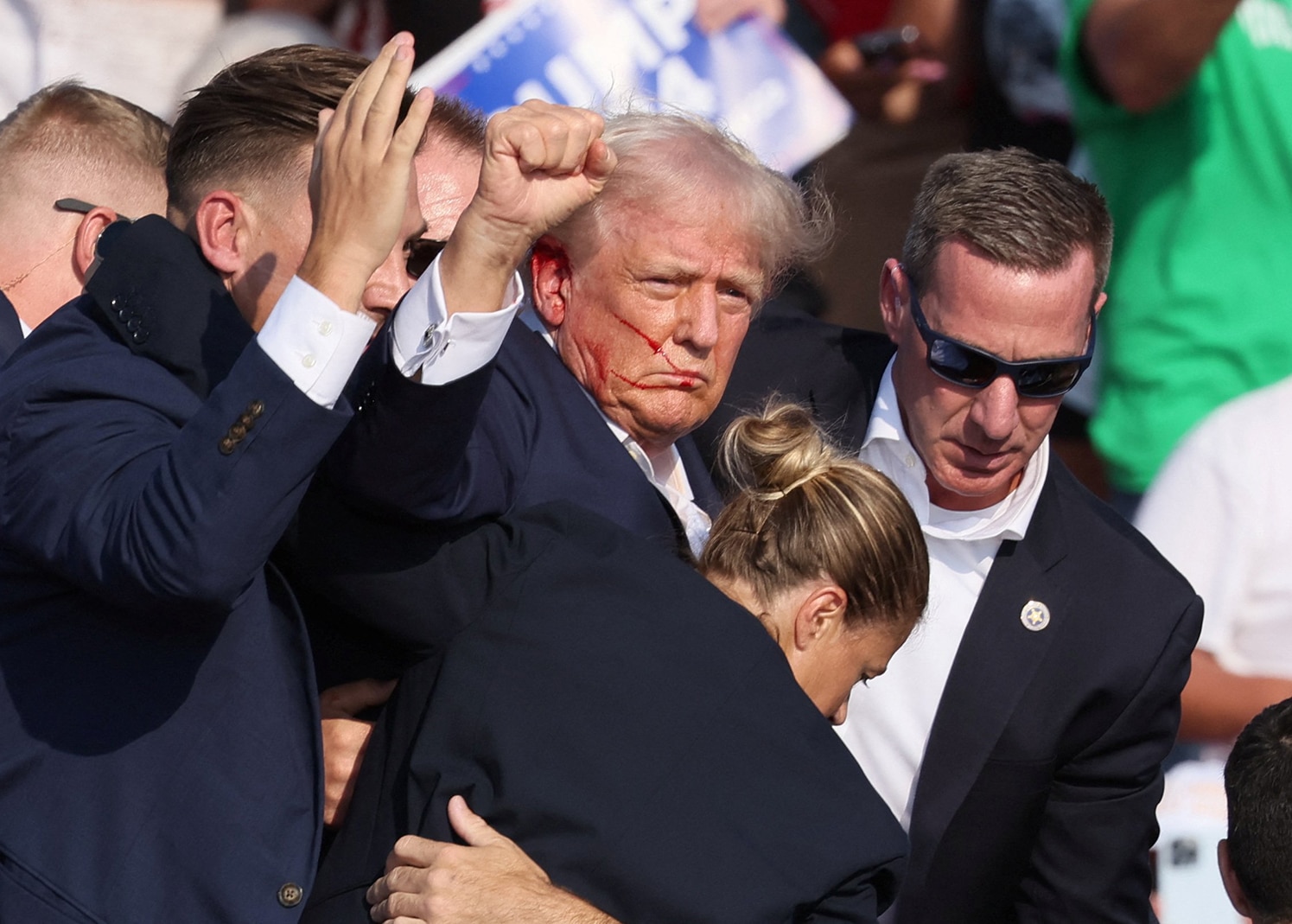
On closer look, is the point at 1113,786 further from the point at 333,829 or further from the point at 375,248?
the point at 375,248

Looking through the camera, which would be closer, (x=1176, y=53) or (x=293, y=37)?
(x=1176, y=53)

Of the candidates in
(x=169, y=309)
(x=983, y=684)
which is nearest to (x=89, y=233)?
(x=169, y=309)

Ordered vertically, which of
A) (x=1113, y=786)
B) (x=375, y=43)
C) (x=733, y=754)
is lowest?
(x=1113, y=786)

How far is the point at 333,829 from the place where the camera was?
8.15 feet

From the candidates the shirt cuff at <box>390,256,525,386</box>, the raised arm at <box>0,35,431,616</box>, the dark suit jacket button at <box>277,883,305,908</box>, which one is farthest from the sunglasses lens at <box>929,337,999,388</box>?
the dark suit jacket button at <box>277,883,305,908</box>

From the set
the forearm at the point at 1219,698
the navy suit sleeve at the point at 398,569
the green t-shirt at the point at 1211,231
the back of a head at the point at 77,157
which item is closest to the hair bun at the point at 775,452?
the navy suit sleeve at the point at 398,569

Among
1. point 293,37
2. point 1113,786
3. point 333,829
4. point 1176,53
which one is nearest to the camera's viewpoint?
point 333,829

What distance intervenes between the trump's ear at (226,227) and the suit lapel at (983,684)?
1631 millimetres

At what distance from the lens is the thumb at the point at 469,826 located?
6.93 ft

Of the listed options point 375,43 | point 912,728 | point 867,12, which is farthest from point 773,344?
point 375,43

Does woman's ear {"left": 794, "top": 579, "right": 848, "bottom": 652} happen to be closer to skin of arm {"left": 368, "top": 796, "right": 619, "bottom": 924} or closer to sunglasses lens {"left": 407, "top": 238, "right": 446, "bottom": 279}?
skin of arm {"left": 368, "top": 796, "right": 619, "bottom": 924}

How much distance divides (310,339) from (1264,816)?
1.63 m

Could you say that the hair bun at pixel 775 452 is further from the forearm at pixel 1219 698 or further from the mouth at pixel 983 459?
the forearm at pixel 1219 698

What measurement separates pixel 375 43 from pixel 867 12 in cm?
143
